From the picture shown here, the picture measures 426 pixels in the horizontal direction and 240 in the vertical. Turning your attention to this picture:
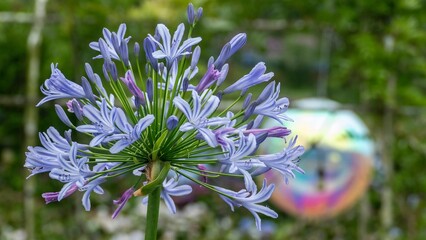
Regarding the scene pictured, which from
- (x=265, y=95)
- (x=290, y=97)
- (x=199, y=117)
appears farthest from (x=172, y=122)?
(x=290, y=97)

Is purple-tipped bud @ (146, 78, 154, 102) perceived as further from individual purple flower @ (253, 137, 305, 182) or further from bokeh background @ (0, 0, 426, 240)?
bokeh background @ (0, 0, 426, 240)

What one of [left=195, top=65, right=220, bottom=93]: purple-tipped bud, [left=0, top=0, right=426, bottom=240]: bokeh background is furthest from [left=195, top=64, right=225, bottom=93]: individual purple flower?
[left=0, top=0, right=426, bottom=240]: bokeh background

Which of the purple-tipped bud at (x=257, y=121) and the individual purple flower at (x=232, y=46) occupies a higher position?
the individual purple flower at (x=232, y=46)

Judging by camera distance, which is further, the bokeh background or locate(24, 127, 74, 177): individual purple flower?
the bokeh background

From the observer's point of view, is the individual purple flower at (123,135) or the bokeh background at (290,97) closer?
the individual purple flower at (123,135)

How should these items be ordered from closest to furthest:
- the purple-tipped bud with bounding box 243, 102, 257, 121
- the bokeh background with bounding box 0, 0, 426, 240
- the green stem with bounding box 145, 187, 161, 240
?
the green stem with bounding box 145, 187, 161, 240, the purple-tipped bud with bounding box 243, 102, 257, 121, the bokeh background with bounding box 0, 0, 426, 240

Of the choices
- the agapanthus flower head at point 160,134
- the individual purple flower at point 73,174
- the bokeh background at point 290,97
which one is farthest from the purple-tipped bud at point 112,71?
the bokeh background at point 290,97

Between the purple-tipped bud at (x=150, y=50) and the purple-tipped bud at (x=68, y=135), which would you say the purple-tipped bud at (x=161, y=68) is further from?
the purple-tipped bud at (x=68, y=135)
